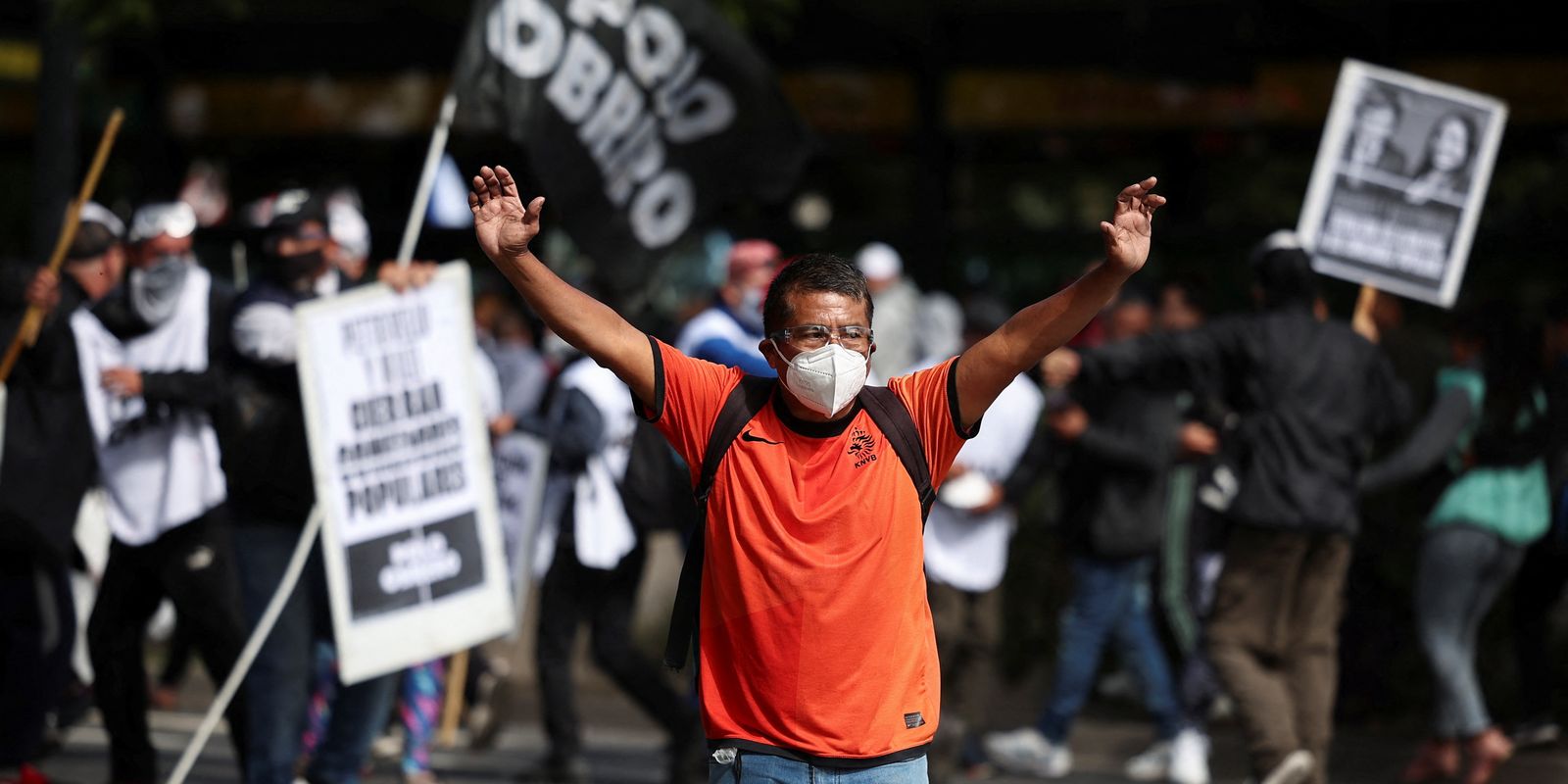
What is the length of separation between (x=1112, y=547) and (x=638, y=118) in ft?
8.26

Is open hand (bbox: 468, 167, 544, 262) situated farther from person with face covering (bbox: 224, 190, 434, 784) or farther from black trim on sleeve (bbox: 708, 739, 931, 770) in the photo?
person with face covering (bbox: 224, 190, 434, 784)

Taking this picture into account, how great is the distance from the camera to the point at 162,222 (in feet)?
23.4

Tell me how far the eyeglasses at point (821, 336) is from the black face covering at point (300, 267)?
118 inches

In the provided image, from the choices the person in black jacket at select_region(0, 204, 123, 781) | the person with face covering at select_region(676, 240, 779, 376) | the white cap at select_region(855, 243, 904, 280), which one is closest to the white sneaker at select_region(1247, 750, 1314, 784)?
the person with face covering at select_region(676, 240, 779, 376)

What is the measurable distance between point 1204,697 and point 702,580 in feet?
16.5

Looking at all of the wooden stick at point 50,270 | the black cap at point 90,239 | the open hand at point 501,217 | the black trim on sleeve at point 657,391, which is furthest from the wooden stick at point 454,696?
the open hand at point 501,217

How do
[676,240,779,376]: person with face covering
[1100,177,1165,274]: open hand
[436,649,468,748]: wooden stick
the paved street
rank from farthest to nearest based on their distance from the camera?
[436,649,468,748]: wooden stick < the paved street < [676,240,779,376]: person with face covering < [1100,177,1165,274]: open hand

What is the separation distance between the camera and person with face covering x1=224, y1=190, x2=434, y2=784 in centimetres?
675

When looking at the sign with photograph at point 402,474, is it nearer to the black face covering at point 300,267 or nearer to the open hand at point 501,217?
the black face covering at point 300,267

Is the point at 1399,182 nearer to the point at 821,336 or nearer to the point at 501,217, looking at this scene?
the point at 821,336

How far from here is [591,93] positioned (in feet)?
26.5

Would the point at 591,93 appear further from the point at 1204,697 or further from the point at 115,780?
the point at 1204,697

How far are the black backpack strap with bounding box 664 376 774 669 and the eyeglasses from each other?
0.54ft

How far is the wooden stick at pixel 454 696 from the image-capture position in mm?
9516
